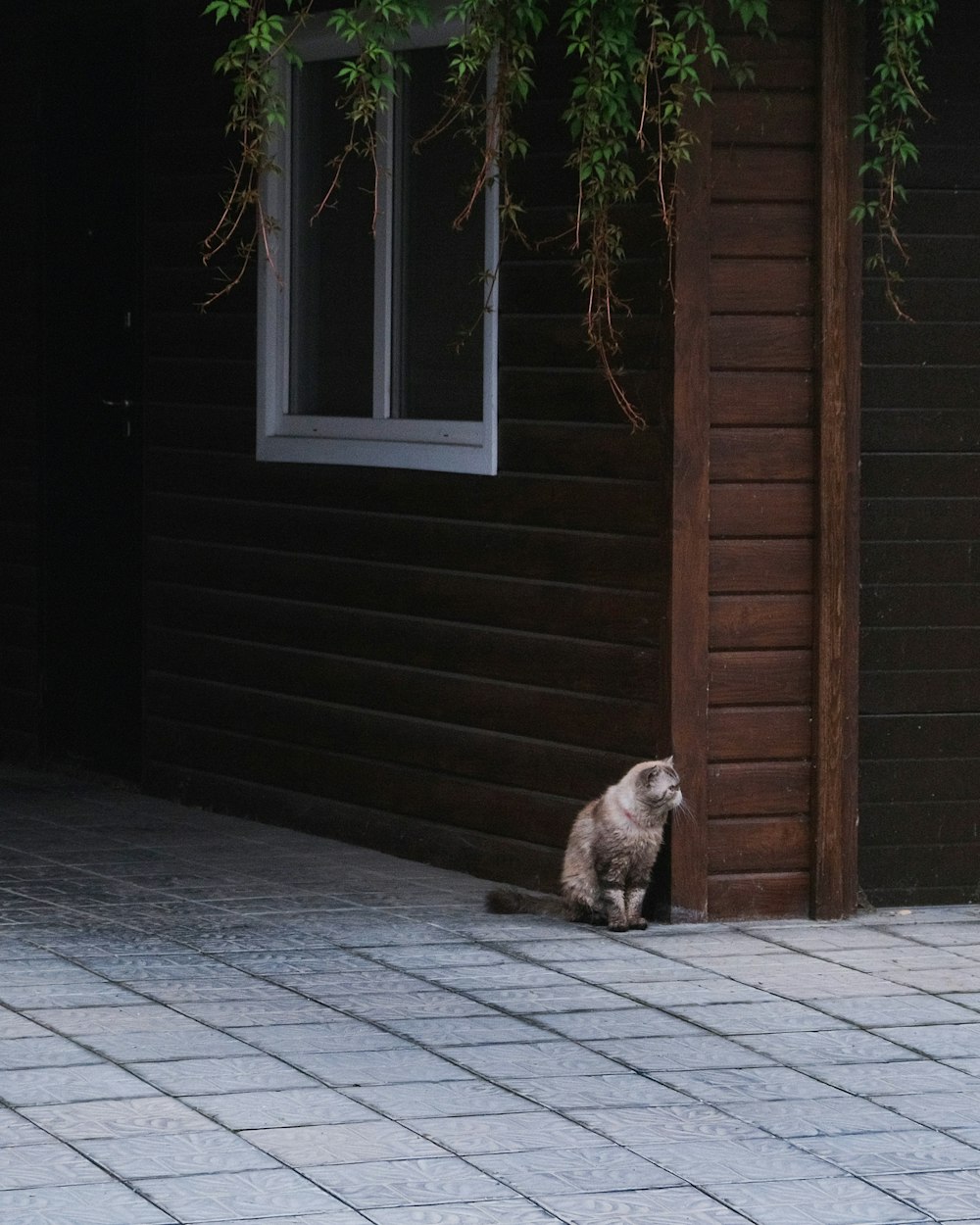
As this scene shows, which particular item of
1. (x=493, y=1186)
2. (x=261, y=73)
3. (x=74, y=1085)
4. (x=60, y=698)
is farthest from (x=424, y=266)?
(x=493, y=1186)

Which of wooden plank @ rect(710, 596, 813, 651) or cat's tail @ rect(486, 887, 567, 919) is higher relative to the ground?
wooden plank @ rect(710, 596, 813, 651)

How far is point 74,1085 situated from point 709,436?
294cm

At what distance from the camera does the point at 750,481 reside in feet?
24.1

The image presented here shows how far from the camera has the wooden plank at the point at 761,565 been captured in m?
7.34

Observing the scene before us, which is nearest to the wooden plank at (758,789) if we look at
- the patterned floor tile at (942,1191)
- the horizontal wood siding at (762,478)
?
the horizontal wood siding at (762,478)

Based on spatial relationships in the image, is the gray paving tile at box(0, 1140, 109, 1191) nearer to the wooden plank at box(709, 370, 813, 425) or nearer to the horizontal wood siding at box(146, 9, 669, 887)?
the horizontal wood siding at box(146, 9, 669, 887)

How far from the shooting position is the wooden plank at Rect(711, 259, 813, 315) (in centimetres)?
725

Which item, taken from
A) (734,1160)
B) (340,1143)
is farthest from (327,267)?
(734,1160)

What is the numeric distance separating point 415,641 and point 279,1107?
3.35 m

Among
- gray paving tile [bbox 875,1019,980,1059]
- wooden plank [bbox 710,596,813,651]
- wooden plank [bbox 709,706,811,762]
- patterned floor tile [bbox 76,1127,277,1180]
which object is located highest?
wooden plank [bbox 710,596,813,651]

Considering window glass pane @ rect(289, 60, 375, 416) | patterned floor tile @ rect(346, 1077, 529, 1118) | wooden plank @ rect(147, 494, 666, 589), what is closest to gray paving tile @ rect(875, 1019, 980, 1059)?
patterned floor tile @ rect(346, 1077, 529, 1118)

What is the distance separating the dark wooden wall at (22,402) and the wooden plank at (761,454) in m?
4.11

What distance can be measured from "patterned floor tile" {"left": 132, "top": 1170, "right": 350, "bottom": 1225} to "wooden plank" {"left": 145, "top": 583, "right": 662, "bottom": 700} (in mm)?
2997

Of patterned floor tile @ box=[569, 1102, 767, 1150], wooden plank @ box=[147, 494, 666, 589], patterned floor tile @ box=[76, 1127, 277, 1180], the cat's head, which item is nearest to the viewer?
patterned floor tile @ box=[76, 1127, 277, 1180]
